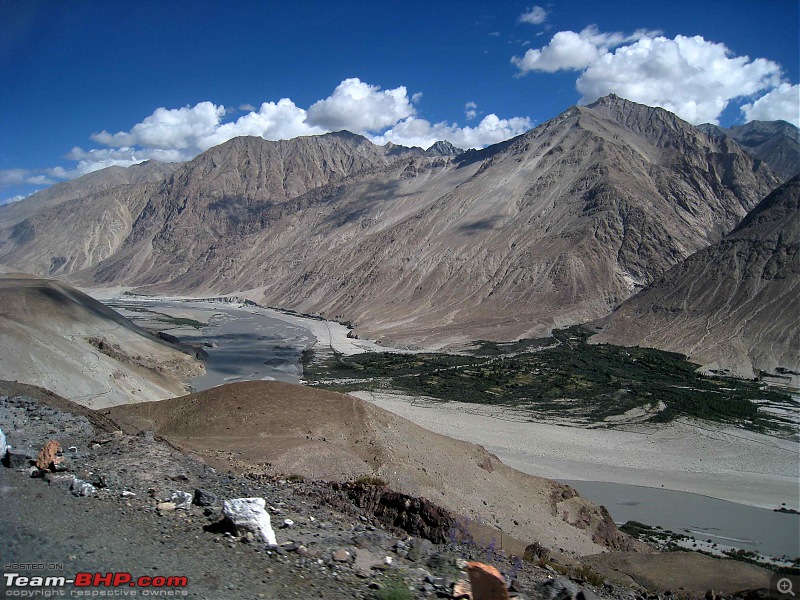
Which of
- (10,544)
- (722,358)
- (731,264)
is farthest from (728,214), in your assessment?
(10,544)

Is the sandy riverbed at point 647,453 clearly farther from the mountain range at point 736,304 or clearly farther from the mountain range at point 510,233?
the mountain range at point 510,233

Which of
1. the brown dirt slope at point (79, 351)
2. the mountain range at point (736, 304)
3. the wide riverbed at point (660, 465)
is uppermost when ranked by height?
the mountain range at point (736, 304)

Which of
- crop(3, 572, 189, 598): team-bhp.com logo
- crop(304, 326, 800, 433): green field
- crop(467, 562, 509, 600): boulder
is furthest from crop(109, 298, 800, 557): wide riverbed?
crop(3, 572, 189, 598): team-bhp.com logo

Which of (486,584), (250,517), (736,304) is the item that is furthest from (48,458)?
(736,304)

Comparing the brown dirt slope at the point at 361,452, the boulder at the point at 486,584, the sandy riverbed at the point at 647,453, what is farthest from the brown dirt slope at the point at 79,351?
the boulder at the point at 486,584

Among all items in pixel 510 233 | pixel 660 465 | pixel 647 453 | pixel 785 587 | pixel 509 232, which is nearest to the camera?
pixel 785 587

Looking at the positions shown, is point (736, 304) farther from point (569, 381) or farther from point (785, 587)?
point (785, 587)
